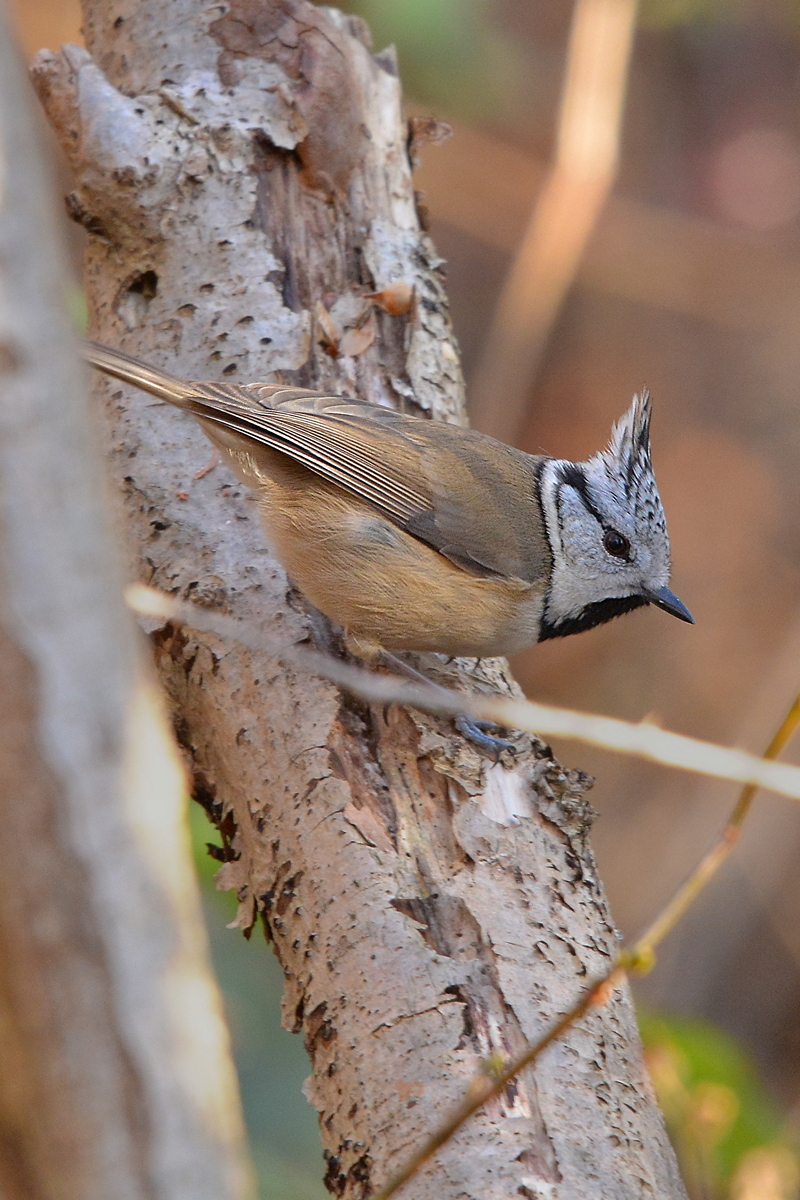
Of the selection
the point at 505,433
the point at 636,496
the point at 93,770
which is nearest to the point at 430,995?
the point at 93,770

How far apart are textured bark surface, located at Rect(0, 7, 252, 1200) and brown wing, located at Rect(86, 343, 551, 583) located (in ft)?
6.11

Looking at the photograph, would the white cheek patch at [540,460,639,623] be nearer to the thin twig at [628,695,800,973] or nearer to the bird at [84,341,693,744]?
the bird at [84,341,693,744]

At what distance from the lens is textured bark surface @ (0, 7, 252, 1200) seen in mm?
922

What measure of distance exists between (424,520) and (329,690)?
72 centimetres

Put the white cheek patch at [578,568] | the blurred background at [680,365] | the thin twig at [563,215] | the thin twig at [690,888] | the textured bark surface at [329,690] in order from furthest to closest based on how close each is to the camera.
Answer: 1. the blurred background at [680,365]
2. the thin twig at [563,215]
3. the white cheek patch at [578,568]
4. the textured bark surface at [329,690]
5. the thin twig at [690,888]

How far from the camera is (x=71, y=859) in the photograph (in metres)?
0.92

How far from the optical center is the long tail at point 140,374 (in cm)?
284

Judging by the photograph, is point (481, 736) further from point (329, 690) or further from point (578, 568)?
point (578, 568)

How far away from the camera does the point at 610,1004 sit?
2146mm

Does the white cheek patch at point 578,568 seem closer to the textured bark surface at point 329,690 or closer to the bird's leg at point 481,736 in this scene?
the textured bark surface at point 329,690

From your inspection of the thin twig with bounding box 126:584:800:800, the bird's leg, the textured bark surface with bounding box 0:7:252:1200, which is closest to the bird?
the bird's leg

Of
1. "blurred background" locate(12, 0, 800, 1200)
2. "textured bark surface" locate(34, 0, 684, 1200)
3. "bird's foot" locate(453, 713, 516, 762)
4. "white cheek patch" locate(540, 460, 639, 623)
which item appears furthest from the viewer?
"blurred background" locate(12, 0, 800, 1200)

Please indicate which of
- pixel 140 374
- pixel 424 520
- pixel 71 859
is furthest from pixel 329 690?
pixel 71 859

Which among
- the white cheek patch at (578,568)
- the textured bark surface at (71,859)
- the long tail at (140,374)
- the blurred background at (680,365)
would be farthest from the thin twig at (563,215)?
the textured bark surface at (71,859)
